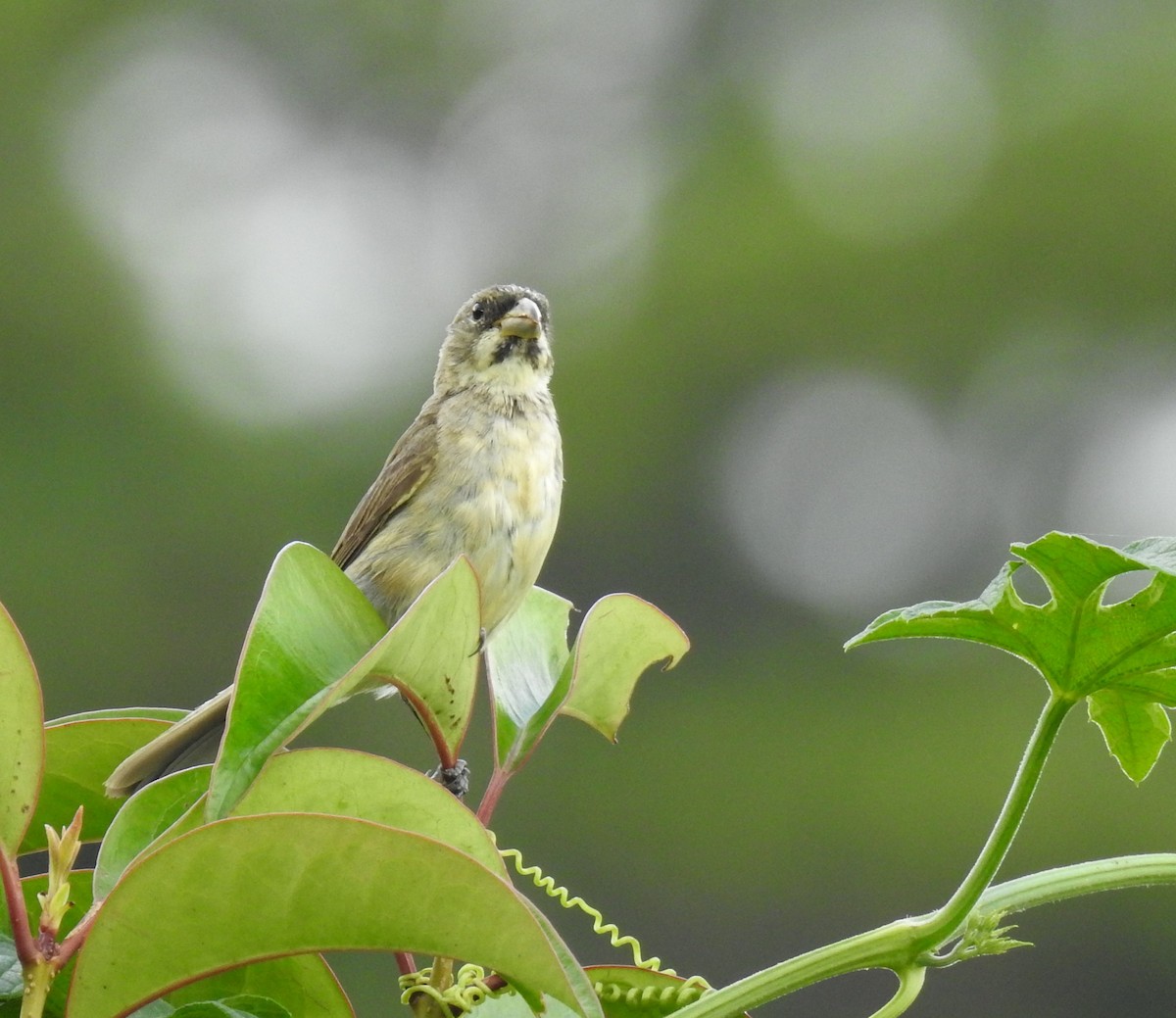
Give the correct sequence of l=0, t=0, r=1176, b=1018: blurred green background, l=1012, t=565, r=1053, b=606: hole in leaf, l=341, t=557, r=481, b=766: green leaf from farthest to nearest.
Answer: l=0, t=0, r=1176, b=1018: blurred green background → l=1012, t=565, r=1053, b=606: hole in leaf → l=341, t=557, r=481, b=766: green leaf

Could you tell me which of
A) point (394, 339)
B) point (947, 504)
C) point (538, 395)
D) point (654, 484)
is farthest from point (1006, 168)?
point (538, 395)

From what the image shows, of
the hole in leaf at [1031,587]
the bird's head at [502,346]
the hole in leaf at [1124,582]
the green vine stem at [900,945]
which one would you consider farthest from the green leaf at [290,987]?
the hole in leaf at [1031,587]

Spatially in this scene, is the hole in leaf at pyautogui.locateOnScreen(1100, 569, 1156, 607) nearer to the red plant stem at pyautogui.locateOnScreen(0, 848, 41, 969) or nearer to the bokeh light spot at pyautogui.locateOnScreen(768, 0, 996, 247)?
the red plant stem at pyautogui.locateOnScreen(0, 848, 41, 969)

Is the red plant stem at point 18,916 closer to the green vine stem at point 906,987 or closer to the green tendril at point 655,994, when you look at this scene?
the green tendril at point 655,994

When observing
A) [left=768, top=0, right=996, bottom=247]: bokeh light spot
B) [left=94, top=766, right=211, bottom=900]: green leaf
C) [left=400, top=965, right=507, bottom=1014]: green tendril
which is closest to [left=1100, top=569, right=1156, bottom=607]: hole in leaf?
[left=400, top=965, right=507, bottom=1014]: green tendril

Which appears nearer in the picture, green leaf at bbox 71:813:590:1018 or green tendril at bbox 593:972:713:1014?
green leaf at bbox 71:813:590:1018

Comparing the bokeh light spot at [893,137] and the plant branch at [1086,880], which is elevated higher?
the bokeh light spot at [893,137]
